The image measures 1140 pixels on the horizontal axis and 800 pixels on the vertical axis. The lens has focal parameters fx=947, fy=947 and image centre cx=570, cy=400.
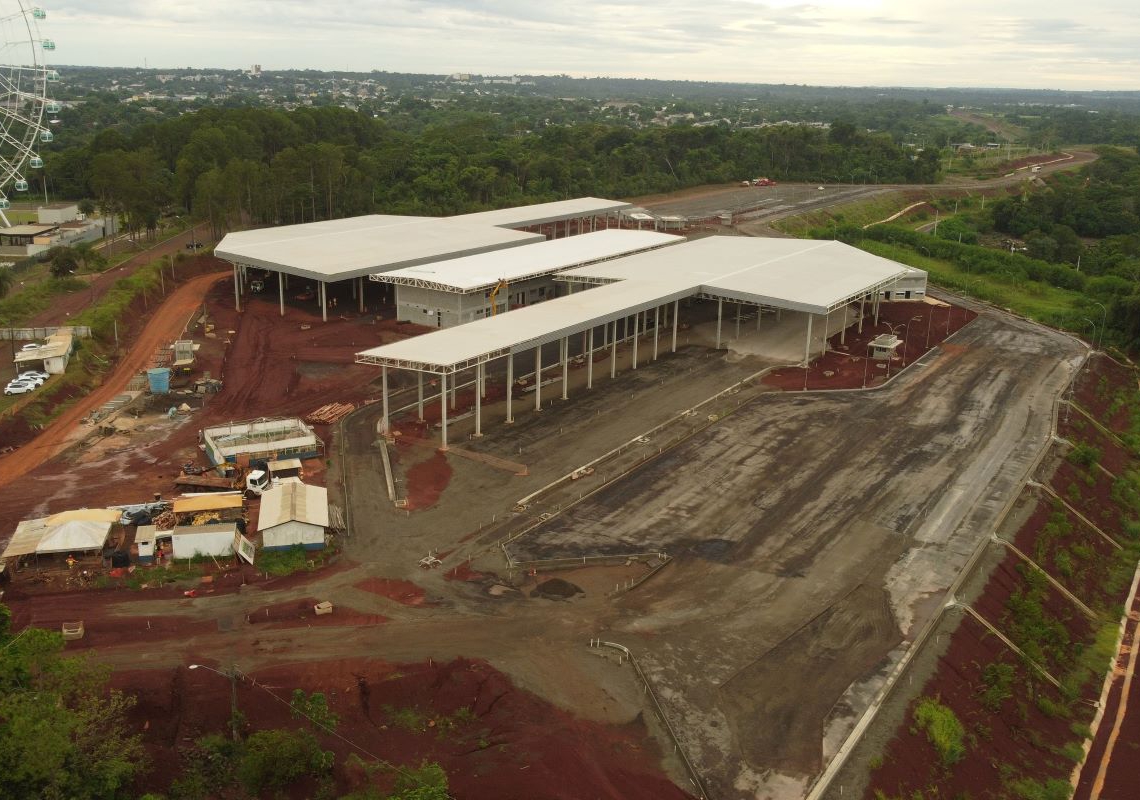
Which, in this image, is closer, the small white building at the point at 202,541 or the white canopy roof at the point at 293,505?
the small white building at the point at 202,541

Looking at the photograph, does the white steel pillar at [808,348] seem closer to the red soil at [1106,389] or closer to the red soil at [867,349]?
the red soil at [867,349]

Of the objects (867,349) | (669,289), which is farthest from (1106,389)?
(669,289)

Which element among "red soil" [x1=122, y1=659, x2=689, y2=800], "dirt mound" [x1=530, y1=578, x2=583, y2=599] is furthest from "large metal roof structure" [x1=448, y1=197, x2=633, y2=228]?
"red soil" [x1=122, y1=659, x2=689, y2=800]

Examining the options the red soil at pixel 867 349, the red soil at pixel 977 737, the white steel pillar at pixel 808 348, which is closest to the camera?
the red soil at pixel 977 737

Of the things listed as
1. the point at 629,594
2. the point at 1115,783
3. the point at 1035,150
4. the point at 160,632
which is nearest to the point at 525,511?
the point at 629,594

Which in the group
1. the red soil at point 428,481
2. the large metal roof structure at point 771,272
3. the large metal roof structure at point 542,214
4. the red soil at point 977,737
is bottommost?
the red soil at point 977,737

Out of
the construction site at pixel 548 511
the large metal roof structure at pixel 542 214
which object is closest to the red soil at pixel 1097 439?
the construction site at pixel 548 511

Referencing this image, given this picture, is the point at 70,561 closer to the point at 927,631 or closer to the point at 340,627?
the point at 340,627
